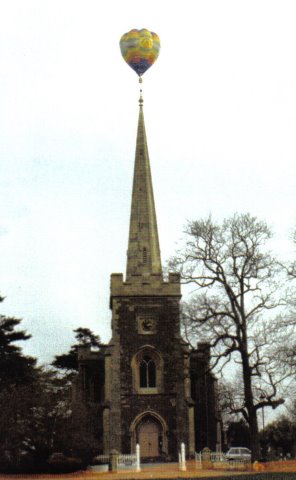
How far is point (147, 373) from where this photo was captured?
167 ft

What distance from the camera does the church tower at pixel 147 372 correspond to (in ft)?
161

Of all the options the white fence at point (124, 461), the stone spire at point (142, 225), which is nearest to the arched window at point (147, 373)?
the stone spire at point (142, 225)

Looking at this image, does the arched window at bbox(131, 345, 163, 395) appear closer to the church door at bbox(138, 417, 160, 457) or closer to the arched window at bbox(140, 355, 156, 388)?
the arched window at bbox(140, 355, 156, 388)

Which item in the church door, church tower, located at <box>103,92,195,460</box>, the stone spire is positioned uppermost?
the stone spire

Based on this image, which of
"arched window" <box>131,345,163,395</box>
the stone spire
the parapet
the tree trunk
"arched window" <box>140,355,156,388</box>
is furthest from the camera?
the stone spire

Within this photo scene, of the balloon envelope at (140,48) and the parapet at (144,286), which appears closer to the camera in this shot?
the parapet at (144,286)

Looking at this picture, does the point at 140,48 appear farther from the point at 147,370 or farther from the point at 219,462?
the point at 219,462

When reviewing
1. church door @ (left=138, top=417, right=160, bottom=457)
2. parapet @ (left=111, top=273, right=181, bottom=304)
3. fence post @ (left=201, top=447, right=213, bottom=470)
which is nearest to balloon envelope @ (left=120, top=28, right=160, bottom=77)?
parapet @ (left=111, top=273, right=181, bottom=304)

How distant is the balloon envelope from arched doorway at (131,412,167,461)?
24491 mm

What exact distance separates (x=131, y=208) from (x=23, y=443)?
2196 cm

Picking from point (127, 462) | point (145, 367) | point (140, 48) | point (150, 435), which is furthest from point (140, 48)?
point (127, 462)

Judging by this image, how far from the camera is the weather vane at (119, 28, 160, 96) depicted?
5625cm

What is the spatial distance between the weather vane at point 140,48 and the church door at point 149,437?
81.3 feet

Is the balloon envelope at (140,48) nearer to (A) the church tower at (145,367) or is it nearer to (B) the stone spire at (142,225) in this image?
(A) the church tower at (145,367)
